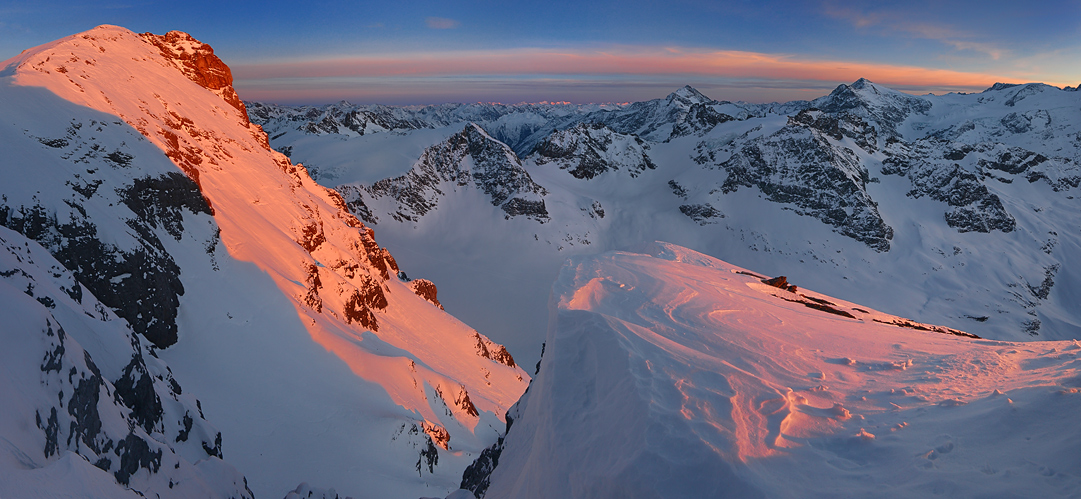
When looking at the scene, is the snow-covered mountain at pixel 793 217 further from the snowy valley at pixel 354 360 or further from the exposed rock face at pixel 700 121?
the snowy valley at pixel 354 360

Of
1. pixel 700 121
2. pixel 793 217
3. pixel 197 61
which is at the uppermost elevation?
pixel 197 61

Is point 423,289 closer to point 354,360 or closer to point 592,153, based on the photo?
point 354,360

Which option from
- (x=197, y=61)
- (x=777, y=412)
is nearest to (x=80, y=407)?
(x=777, y=412)

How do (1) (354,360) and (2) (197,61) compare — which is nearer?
(1) (354,360)

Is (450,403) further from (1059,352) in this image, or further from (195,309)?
(1059,352)

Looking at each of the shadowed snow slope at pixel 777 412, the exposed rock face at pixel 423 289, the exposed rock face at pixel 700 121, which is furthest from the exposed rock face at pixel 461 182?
the shadowed snow slope at pixel 777 412

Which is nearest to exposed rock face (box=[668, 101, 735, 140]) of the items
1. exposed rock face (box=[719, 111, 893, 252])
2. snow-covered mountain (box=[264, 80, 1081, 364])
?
snow-covered mountain (box=[264, 80, 1081, 364])

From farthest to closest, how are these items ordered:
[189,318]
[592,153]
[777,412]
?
1. [592,153]
2. [189,318]
3. [777,412]
